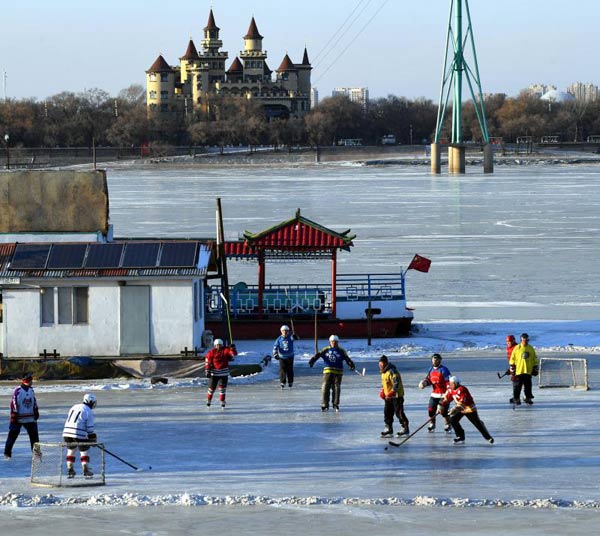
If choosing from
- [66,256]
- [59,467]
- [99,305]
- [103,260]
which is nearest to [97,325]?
[99,305]

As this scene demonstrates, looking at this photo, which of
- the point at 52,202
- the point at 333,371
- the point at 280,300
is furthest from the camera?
the point at 280,300

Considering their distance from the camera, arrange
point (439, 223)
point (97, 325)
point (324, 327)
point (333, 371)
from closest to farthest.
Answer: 1. point (333, 371)
2. point (97, 325)
3. point (324, 327)
4. point (439, 223)

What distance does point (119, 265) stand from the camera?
23812mm

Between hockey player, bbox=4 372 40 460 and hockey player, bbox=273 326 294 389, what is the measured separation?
19.9 feet

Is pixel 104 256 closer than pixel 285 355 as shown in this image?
No

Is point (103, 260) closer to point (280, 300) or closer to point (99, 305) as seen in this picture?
point (99, 305)

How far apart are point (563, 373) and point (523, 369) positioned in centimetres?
340

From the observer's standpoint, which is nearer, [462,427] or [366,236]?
[462,427]

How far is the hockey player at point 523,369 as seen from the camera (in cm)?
1938

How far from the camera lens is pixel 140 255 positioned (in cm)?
2417

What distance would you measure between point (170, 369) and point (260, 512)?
10061 millimetres

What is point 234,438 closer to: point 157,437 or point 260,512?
point 157,437

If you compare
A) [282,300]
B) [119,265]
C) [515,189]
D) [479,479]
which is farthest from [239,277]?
[515,189]

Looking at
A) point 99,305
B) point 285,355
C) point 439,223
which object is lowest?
point 439,223
